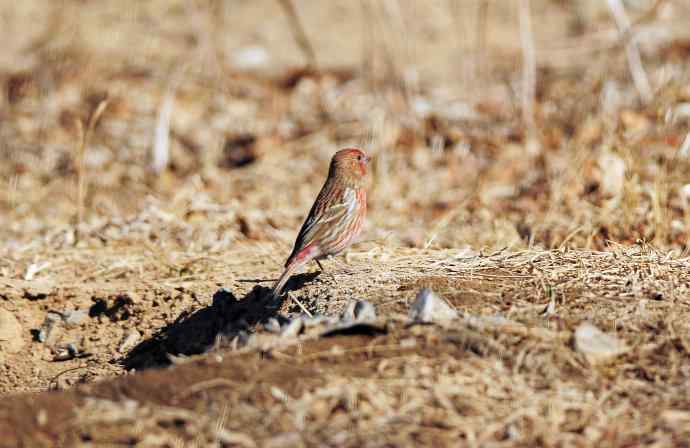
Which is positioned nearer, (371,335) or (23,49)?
(371,335)

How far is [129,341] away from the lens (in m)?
5.79

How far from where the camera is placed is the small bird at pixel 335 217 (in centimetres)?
579

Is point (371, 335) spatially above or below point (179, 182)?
below

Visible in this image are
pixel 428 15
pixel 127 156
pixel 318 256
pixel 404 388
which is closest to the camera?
pixel 404 388

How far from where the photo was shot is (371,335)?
4.20 m

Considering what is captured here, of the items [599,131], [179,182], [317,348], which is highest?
[599,131]

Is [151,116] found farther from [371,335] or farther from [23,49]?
[371,335]

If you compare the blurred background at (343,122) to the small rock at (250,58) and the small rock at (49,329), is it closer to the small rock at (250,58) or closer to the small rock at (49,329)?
the small rock at (250,58)

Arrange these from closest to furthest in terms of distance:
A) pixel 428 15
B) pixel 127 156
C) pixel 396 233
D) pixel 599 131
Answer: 1. pixel 396 233
2. pixel 599 131
3. pixel 127 156
4. pixel 428 15

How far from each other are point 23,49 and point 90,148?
10.2ft

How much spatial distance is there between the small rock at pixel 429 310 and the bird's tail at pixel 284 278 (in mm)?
1283

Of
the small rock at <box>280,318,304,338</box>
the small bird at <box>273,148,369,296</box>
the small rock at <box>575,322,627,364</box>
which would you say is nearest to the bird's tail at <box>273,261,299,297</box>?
the small bird at <box>273,148,369,296</box>

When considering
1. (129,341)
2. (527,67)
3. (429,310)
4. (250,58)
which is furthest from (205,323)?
(250,58)

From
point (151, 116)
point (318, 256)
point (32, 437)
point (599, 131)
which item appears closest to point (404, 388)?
point (32, 437)
